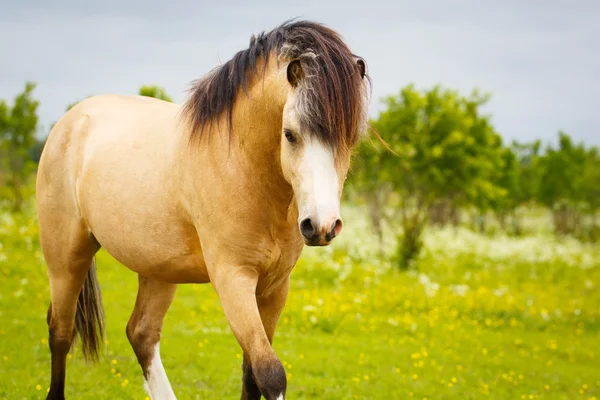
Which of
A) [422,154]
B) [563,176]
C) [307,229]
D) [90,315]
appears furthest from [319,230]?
[563,176]

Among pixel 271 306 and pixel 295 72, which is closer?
pixel 295 72

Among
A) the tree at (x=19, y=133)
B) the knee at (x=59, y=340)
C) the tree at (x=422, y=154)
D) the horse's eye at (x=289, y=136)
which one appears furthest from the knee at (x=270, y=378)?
the tree at (x=19, y=133)

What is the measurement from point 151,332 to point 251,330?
167 centimetres

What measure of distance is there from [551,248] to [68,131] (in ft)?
79.9

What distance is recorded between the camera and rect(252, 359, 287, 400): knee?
2982mm

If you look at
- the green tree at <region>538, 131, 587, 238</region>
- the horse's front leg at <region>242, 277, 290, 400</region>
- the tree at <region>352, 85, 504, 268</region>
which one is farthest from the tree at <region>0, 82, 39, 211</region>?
the green tree at <region>538, 131, 587, 238</region>

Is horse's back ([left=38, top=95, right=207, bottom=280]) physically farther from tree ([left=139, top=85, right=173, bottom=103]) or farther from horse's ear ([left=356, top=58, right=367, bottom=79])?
tree ([left=139, top=85, right=173, bottom=103])

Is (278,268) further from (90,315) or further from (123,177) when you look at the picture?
(90,315)

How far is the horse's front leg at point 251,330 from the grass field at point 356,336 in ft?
10.0

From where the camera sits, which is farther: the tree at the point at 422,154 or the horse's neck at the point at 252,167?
the tree at the point at 422,154

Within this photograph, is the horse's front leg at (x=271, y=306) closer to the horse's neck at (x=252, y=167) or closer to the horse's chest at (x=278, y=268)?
the horse's chest at (x=278, y=268)

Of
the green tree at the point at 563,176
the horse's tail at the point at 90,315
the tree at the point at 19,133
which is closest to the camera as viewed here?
the horse's tail at the point at 90,315

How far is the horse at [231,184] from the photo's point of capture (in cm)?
280

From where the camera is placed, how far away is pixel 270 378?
2.98 m
